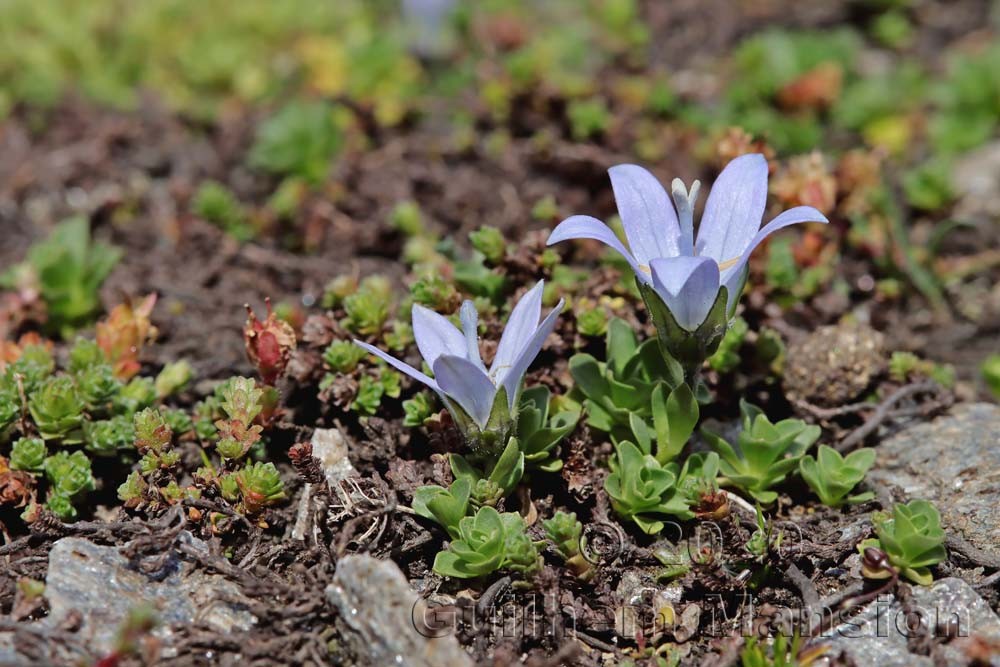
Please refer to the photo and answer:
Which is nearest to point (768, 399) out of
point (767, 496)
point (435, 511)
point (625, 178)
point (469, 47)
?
point (767, 496)

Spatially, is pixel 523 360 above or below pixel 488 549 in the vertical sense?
above

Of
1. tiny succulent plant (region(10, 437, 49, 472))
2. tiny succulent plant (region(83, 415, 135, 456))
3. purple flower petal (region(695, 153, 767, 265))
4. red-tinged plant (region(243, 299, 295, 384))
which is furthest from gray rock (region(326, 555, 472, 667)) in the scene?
purple flower petal (region(695, 153, 767, 265))

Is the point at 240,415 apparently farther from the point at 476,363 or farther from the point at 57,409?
the point at 476,363

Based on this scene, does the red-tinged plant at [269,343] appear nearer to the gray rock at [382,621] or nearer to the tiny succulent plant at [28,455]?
the tiny succulent plant at [28,455]

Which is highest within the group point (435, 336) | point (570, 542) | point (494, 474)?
point (435, 336)

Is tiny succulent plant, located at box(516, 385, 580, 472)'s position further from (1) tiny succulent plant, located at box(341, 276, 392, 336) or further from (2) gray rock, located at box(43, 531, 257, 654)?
(2) gray rock, located at box(43, 531, 257, 654)

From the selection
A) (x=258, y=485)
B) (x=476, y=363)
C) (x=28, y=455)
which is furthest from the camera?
(x=28, y=455)

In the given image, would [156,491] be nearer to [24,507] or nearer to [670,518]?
[24,507]

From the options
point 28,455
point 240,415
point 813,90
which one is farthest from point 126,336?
point 813,90
